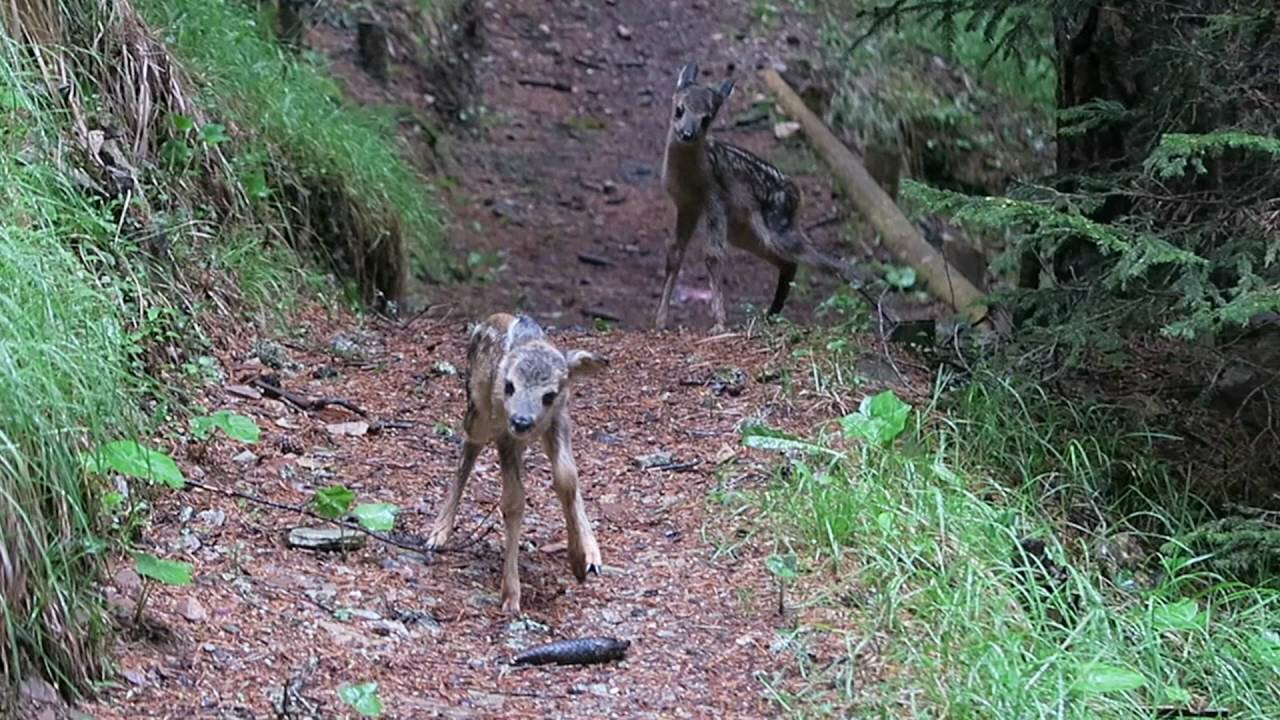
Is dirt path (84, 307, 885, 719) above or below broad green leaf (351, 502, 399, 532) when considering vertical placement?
below

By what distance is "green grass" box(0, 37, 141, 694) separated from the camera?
14.1 ft

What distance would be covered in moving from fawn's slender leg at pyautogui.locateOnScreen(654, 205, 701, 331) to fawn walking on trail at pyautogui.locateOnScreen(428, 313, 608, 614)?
365 cm

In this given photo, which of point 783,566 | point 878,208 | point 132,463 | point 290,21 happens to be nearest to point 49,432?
point 132,463

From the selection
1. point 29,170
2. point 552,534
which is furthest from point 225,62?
point 552,534

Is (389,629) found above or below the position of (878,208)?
above

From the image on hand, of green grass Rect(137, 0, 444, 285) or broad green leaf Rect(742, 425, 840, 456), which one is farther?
green grass Rect(137, 0, 444, 285)

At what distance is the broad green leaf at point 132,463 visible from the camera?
4824 mm

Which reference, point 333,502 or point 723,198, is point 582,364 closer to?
point 333,502

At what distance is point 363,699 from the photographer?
15.5 feet

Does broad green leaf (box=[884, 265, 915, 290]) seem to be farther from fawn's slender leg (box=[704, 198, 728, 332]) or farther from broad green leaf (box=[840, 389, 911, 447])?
broad green leaf (box=[840, 389, 911, 447])

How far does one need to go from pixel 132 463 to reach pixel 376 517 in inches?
42.4

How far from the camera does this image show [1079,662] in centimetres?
514

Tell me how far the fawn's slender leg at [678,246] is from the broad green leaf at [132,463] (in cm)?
502

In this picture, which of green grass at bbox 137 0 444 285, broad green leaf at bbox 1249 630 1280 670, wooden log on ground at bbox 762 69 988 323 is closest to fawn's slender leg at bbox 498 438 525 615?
broad green leaf at bbox 1249 630 1280 670
